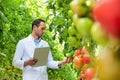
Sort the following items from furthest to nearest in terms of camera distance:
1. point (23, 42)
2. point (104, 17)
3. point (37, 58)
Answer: point (23, 42)
point (37, 58)
point (104, 17)

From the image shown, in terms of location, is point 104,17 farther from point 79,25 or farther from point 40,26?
point 40,26

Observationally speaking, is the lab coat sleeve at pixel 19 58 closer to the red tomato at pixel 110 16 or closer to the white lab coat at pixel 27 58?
the white lab coat at pixel 27 58

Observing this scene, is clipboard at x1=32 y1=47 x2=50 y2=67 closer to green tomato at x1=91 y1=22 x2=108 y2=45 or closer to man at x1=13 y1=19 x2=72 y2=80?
man at x1=13 y1=19 x2=72 y2=80

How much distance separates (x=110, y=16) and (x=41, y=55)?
2.86 m

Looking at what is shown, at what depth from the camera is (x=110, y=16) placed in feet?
1.24

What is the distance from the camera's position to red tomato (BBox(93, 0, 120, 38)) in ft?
1.23

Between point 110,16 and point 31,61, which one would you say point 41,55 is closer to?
point 31,61

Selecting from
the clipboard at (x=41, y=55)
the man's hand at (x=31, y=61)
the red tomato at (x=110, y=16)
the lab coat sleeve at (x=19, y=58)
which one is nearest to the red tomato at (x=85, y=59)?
the red tomato at (x=110, y=16)

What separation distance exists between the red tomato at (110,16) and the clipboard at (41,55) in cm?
265

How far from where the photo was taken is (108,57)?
40cm

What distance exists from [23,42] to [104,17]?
3.23 m

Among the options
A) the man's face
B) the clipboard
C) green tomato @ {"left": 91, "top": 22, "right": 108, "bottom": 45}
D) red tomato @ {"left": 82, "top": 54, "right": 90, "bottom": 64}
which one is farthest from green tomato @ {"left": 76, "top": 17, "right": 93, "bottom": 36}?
the man's face

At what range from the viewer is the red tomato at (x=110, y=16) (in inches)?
14.7

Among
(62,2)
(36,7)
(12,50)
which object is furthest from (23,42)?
(36,7)
